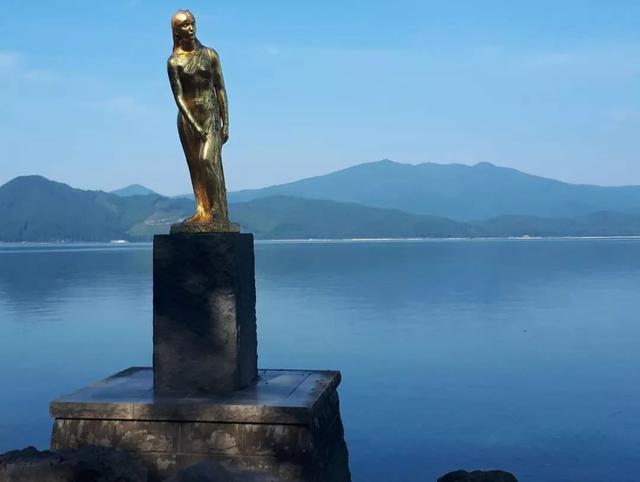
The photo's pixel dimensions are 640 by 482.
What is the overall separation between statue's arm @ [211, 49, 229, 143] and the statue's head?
36 cm

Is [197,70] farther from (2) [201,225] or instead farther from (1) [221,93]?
(2) [201,225]

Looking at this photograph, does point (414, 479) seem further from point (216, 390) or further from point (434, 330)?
point (434, 330)

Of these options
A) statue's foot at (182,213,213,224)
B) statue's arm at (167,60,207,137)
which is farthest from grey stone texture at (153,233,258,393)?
statue's arm at (167,60,207,137)

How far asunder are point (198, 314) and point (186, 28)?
11.0ft

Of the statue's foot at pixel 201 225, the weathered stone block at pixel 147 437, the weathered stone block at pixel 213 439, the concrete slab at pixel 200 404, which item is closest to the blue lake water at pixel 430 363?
the concrete slab at pixel 200 404

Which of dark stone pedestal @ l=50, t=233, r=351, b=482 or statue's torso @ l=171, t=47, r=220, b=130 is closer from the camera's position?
dark stone pedestal @ l=50, t=233, r=351, b=482

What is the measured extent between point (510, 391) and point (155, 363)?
34.0ft

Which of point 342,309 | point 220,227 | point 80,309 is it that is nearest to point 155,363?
point 220,227

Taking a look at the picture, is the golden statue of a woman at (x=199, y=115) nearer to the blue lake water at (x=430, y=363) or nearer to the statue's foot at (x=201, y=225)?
the statue's foot at (x=201, y=225)

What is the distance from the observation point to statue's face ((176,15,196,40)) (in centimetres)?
930

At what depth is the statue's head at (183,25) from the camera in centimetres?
930

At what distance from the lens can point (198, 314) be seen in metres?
9.01

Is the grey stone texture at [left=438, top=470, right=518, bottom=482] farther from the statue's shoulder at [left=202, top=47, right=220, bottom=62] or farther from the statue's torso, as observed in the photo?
A: the statue's shoulder at [left=202, top=47, right=220, bottom=62]

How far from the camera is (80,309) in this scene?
32.4 meters
